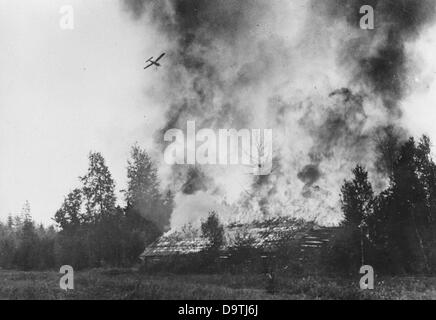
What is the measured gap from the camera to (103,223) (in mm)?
51750

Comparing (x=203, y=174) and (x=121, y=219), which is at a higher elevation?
(x=203, y=174)

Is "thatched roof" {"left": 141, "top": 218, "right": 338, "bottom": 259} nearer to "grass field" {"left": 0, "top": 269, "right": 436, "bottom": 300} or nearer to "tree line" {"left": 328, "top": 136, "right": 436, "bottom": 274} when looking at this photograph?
"tree line" {"left": 328, "top": 136, "right": 436, "bottom": 274}

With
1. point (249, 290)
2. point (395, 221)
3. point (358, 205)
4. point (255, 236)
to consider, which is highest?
point (358, 205)

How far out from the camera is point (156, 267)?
35031 mm

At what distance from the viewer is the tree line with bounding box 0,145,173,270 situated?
49.0 meters

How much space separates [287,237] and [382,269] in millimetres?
6773

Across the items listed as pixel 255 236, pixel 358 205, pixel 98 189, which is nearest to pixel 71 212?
pixel 98 189

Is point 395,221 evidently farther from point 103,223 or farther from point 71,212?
point 71,212

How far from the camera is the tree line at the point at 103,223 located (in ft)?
161

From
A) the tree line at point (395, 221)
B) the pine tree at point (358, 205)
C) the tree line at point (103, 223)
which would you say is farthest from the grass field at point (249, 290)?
the tree line at point (103, 223)

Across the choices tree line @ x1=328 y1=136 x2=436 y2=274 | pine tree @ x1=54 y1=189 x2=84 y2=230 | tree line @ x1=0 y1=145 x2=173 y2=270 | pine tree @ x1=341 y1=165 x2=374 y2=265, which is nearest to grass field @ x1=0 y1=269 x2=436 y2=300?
tree line @ x1=328 y1=136 x2=436 y2=274

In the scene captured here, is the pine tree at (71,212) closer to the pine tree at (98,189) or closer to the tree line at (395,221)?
the pine tree at (98,189)
